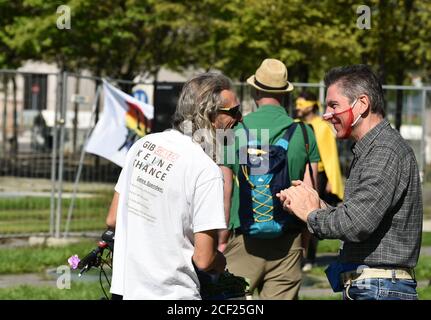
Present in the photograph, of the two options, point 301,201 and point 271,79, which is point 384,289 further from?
point 271,79

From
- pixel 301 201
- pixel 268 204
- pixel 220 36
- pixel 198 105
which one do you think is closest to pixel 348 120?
pixel 301 201

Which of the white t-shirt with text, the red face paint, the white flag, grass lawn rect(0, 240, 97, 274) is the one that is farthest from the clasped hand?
the white flag

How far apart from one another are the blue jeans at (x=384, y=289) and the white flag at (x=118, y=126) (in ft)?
23.9

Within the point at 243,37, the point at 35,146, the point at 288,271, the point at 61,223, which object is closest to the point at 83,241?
the point at 61,223

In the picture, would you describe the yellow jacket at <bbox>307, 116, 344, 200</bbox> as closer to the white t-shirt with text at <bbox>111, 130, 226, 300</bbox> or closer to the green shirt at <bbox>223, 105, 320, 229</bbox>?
the green shirt at <bbox>223, 105, 320, 229</bbox>

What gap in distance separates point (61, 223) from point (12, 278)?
9.92 feet

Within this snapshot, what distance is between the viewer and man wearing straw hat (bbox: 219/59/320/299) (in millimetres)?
6148

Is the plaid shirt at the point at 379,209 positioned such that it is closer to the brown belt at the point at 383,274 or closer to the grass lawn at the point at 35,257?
the brown belt at the point at 383,274

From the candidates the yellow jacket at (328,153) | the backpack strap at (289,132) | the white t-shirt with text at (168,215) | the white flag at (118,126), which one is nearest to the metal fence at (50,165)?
the white flag at (118,126)

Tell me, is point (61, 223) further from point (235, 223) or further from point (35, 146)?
point (235, 223)

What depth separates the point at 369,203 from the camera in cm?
433

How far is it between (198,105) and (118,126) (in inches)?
294

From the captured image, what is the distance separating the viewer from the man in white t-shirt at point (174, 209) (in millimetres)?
4316

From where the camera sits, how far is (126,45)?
25.8 m
